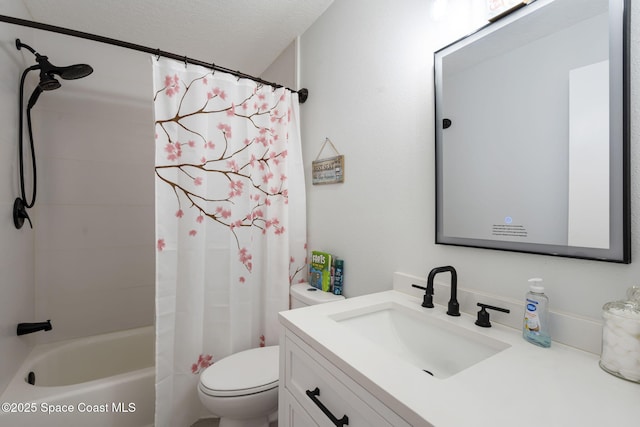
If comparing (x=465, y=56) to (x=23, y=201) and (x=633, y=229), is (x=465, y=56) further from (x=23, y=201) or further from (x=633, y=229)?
(x=23, y=201)

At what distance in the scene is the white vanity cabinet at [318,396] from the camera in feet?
1.87

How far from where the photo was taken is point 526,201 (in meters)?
0.82

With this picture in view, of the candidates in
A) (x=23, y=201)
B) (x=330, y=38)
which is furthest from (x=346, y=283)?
(x=23, y=201)

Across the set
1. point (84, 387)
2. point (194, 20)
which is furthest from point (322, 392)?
point (194, 20)

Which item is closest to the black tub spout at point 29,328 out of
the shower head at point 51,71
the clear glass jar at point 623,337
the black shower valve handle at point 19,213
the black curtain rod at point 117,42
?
the black shower valve handle at point 19,213

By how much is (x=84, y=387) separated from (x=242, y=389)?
2.59ft

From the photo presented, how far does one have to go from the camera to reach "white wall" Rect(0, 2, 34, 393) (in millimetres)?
1302

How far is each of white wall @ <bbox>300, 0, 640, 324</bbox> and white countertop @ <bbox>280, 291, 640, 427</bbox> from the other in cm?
18

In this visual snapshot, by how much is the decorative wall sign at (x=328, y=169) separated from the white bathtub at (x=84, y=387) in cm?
138

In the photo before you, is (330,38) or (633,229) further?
(330,38)

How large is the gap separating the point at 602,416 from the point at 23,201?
2.38 meters

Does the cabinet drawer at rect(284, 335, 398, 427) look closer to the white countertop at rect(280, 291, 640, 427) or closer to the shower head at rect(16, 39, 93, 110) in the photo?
the white countertop at rect(280, 291, 640, 427)

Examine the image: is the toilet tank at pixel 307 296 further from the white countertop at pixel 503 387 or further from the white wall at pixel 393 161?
the white countertop at pixel 503 387

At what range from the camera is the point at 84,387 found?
4.28ft
